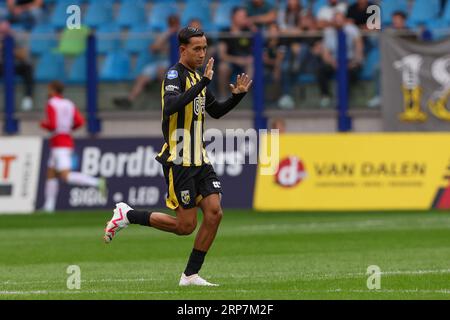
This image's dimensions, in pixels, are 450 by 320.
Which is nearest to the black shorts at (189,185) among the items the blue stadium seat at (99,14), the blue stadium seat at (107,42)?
the blue stadium seat at (107,42)

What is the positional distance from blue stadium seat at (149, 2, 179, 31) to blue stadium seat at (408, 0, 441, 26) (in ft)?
17.1

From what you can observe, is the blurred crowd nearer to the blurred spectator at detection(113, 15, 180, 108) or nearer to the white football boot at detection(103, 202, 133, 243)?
the blurred spectator at detection(113, 15, 180, 108)

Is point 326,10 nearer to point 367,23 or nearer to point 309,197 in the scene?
point 367,23

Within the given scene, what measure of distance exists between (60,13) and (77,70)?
154 inches

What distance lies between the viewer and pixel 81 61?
24.9 m

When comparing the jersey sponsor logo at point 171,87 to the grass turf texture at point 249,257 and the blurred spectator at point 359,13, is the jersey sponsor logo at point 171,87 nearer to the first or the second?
the grass turf texture at point 249,257

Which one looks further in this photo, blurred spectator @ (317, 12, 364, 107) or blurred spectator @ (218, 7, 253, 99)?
blurred spectator @ (317, 12, 364, 107)

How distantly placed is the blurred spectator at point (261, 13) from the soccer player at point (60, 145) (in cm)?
448

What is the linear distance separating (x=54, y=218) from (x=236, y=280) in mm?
10496

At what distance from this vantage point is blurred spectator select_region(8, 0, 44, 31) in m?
28.2

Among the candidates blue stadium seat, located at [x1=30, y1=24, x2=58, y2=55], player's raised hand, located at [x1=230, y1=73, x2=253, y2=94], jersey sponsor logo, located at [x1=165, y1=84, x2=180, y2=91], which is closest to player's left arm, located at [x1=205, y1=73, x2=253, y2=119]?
player's raised hand, located at [x1=230, y1=73, x2=253, y2=94]

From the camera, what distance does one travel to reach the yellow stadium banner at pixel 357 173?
22391mm
